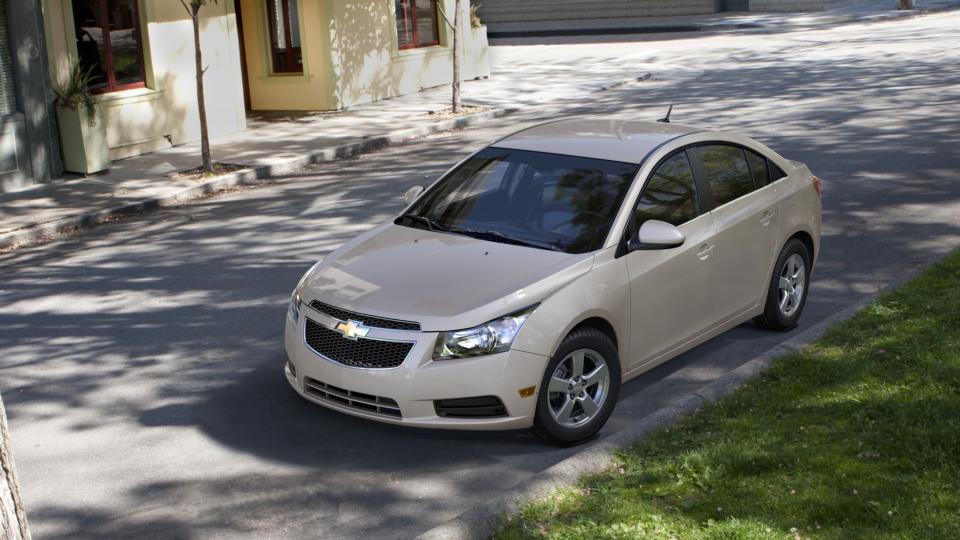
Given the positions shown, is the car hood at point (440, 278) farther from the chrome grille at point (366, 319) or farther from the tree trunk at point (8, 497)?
the tree trunk at point (8, 497)

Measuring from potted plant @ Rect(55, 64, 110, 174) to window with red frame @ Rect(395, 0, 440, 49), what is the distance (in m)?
9.68

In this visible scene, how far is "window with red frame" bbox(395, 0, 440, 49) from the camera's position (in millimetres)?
25578

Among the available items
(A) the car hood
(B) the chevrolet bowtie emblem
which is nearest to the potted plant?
(A) the car hood

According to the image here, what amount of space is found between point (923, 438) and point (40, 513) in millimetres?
4714

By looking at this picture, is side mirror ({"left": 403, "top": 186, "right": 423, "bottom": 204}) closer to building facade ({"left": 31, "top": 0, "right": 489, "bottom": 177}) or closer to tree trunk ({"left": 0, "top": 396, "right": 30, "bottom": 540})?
tree trunk ({"left": 0, "top": 396, "right": 30, "bottom": 540})

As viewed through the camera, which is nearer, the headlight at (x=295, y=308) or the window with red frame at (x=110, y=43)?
the headlight at (x=295, y=308)

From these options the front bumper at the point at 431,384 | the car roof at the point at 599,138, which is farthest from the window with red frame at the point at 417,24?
the front bumper at the point at 431,384

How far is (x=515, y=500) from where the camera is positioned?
5629 mm

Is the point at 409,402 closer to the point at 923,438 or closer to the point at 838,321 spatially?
the point at 923,438

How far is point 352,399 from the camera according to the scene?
21.9 feet

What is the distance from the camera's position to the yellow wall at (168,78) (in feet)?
55.8

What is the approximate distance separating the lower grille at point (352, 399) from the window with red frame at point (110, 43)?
11.8 m

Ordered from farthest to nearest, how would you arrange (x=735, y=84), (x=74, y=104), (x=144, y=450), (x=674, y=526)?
1. (x=735, y=84)
2. (x=74, y=104)
3. (x=144, y=450)
4. (x=674, y=526)

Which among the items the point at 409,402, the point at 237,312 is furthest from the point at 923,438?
the point at 237,312
